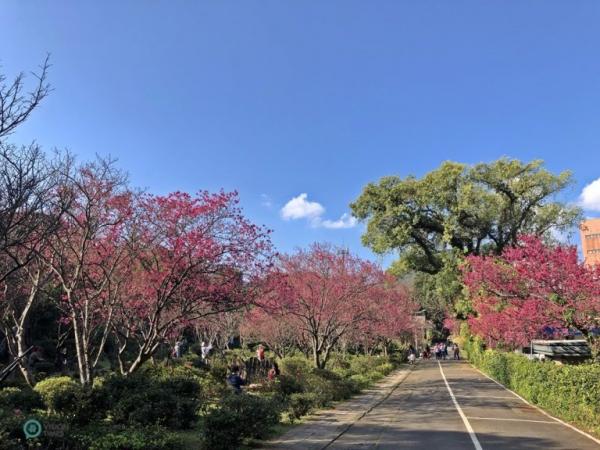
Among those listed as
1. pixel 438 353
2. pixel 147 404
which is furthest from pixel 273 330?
pixel 438 353

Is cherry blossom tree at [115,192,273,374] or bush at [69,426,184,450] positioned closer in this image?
bush at [69,426,184,450]

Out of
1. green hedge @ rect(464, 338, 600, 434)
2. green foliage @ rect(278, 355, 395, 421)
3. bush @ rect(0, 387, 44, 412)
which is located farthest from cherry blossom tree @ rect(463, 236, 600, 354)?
bush @ rect(0, 387, 44, 412)

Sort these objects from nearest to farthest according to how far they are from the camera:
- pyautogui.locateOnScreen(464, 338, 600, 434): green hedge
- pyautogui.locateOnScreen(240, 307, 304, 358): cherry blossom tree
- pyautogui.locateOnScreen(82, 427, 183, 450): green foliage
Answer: pyautogui.locateOnScreen(82, 427, 183, 450): green foliage → pyautogui.locateOnScreen(464, 338, 600, 434): green hedge → pyautogui.locateOnScreen(240, 307, 304, 358): cherry blossom tree

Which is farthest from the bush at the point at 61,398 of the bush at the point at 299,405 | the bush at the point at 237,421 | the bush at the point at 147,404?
the bush at the point at 299,405

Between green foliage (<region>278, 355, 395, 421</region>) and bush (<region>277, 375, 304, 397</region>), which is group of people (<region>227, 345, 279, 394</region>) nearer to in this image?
green foliage (<region>278, 355, 395, 421</region>)

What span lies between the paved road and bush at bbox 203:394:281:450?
621mm

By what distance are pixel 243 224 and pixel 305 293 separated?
9.08m

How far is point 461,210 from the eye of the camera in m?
34.1

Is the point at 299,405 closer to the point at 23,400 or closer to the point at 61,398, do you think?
the point at 61,398

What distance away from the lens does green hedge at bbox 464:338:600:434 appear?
12.0 metres

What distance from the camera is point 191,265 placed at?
12266 mm

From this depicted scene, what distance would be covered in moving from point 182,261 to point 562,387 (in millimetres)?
10310

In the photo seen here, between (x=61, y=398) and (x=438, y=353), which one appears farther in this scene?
(x=438, y=353)

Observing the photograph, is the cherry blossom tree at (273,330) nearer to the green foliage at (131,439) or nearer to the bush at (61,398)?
the bush at (61,398)
